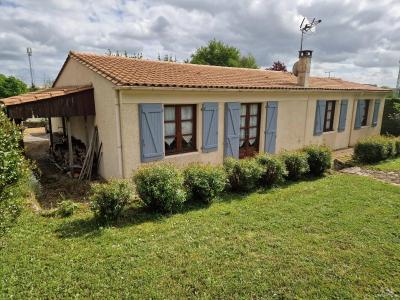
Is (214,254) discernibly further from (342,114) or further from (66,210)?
(342,114)

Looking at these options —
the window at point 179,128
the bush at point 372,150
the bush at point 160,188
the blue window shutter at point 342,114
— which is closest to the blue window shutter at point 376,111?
the blue window shutter at point 342,114

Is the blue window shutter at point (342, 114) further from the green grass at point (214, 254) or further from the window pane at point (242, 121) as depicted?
the green grass at point (214, 254)

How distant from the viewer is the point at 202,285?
3.64 metres

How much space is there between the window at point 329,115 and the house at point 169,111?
859 millimetres

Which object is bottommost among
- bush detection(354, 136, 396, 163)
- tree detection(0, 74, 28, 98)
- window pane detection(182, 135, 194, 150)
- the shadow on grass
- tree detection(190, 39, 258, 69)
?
the shadow on grass

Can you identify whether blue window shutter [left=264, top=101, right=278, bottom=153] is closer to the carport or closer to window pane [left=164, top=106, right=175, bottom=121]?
window pane [left=164, top=106, right=175, bottom=121]

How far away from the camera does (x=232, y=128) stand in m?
9.77

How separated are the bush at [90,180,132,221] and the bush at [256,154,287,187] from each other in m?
3.95

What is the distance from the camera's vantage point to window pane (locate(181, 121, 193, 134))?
884cm

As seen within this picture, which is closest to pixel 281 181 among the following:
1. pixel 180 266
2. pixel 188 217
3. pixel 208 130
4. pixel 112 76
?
pixel 208 130

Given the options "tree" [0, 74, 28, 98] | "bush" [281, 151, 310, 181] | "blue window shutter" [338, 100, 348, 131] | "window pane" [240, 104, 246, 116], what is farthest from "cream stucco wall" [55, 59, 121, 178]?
"tree" [0, 74, 28, 98]

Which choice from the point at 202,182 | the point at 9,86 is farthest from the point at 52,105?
the point at 9,86

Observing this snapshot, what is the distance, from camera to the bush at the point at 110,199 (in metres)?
5.24

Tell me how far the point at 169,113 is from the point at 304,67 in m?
7.63
